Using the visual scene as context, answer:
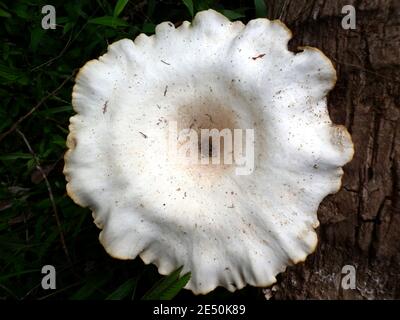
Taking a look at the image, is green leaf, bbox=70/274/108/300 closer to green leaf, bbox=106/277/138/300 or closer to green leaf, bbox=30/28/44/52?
green leaf, bbox=106/277/138/300

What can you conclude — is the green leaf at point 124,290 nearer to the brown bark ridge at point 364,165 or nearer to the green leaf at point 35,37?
the brown bark ridge at point 364,165

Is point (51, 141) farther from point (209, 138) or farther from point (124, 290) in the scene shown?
point (209, 138)

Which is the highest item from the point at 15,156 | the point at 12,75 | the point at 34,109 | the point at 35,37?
the point at 35,37

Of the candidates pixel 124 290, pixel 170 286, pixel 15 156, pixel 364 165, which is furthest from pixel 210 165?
pixel 15 156

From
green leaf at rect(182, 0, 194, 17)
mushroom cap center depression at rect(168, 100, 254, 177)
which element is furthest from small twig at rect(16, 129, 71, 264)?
green leaf at rect(182, 0, 194, 17)

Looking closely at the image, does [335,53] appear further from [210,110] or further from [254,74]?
[210,110]

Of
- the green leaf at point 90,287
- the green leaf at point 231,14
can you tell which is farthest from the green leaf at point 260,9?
the green leaf at point 90,287
